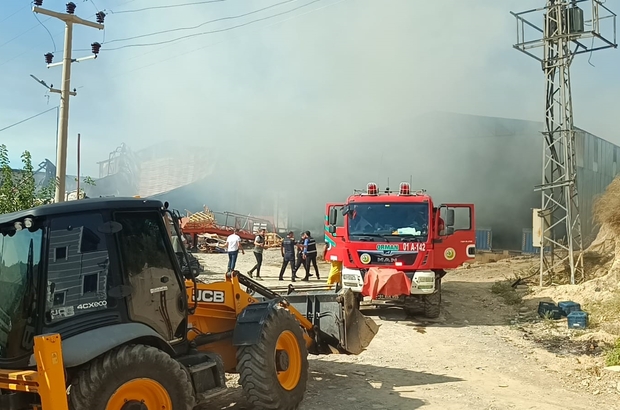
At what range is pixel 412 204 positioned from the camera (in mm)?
11289

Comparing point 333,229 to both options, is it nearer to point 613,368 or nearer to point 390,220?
point 390,220

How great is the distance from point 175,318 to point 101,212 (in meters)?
1.06

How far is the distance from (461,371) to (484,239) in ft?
70.9

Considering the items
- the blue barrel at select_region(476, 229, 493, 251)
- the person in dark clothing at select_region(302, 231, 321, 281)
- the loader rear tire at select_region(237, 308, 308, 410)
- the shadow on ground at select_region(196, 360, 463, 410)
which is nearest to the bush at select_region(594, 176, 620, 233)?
the person in dark clothing at select_region(302, 231, 321, 281)

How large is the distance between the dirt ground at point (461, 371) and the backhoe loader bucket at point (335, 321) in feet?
1.38

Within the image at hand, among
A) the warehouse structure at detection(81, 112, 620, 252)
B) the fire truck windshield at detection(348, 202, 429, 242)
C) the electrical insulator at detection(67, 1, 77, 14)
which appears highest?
the electrical insulator at detection(67, 1, 77, 14)

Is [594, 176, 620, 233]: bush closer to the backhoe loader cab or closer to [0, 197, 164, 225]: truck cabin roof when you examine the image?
the backhoe loader cab

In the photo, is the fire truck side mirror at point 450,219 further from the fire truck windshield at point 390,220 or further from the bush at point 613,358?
the bush at point 613,358

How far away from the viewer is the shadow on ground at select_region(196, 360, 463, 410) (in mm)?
5777

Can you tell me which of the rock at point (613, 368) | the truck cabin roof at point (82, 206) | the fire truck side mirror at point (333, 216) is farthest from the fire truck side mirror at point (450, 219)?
the truck cabin roof at point (82, 206)

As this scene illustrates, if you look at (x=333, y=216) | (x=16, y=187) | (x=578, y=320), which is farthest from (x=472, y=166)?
(x=16, y=187)

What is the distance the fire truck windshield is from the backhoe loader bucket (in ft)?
14.7

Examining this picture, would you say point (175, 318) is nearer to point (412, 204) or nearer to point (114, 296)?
point (114, 296)

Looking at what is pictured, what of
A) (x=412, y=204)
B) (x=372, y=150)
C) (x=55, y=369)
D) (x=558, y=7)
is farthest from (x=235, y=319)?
(x=372, y=150)
